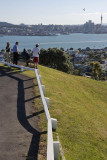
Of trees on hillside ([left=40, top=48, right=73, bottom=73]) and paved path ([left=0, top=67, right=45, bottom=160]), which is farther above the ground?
paved path ([left=0, top=67, right=45, bottom=160])

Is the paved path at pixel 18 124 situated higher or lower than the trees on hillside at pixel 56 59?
higher

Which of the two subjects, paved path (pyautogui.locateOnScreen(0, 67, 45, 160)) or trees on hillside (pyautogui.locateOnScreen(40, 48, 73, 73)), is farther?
trees on hillside (pyautogui.locateOnScreen(40, 48, 73, 73))

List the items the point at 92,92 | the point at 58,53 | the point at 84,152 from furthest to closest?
the point at 58,53 → the point at 92,92 → the point at 84,152

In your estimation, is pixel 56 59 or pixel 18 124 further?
pixel 56 59

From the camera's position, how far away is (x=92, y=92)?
682 inches

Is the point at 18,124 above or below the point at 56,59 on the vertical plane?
above

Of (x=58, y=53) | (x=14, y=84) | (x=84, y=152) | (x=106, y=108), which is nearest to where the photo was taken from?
(x=84, y=152)

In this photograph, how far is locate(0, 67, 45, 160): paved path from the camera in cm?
565

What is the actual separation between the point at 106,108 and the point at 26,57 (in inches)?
293

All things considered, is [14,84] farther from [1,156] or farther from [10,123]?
[1,156]

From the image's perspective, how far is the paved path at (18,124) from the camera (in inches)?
222

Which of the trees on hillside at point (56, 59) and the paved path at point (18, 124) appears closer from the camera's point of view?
the paved path at point (18, 124)

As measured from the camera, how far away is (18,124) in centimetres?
729

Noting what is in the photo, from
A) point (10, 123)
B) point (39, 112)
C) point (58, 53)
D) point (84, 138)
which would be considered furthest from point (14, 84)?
point (58, 53)
